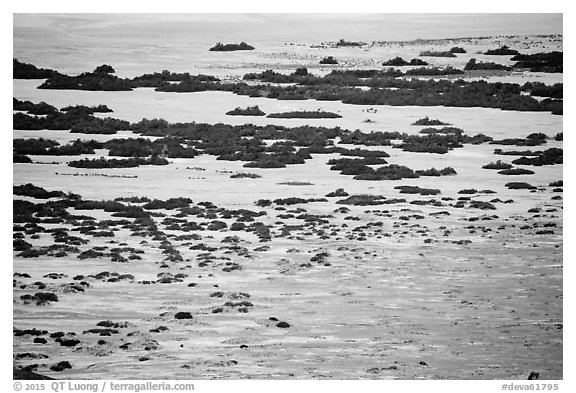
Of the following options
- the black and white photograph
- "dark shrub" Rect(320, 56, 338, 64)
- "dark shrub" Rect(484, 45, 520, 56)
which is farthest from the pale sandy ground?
"dark shrub" Rect(484, 45, 520, 56)

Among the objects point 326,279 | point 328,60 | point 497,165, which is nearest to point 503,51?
point 497,165

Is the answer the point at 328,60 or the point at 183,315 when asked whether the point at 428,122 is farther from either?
the point at 183,315

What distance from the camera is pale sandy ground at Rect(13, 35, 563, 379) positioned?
1368 cm

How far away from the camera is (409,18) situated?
1543 centimetres

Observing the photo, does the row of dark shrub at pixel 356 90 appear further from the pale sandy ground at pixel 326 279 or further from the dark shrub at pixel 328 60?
the dark shrub at pixel 328 60

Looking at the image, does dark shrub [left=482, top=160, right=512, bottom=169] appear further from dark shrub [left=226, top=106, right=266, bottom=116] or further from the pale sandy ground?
dark shrub [left=226, top=106, right=266, bottom=116]

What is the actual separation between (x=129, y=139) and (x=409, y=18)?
4.55 meters

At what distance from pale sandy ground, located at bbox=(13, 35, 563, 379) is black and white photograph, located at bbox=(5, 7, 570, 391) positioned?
30 millimetres

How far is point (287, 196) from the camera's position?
54.7 feet

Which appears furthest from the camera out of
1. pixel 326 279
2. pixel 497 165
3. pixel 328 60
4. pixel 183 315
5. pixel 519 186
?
pixel 328 60

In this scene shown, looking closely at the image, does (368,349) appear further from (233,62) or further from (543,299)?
(233,62)

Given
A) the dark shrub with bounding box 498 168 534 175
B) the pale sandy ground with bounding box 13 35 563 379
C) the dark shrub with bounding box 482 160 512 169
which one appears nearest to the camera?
the pale sandy ground with bounding box 13 35 563 379

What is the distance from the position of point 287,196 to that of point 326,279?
1897 millimetres

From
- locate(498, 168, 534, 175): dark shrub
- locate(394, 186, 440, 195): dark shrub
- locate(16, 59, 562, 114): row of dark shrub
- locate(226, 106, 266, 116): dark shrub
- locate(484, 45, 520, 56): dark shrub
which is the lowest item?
locate(394, 186, 440, 195): dark shrub
